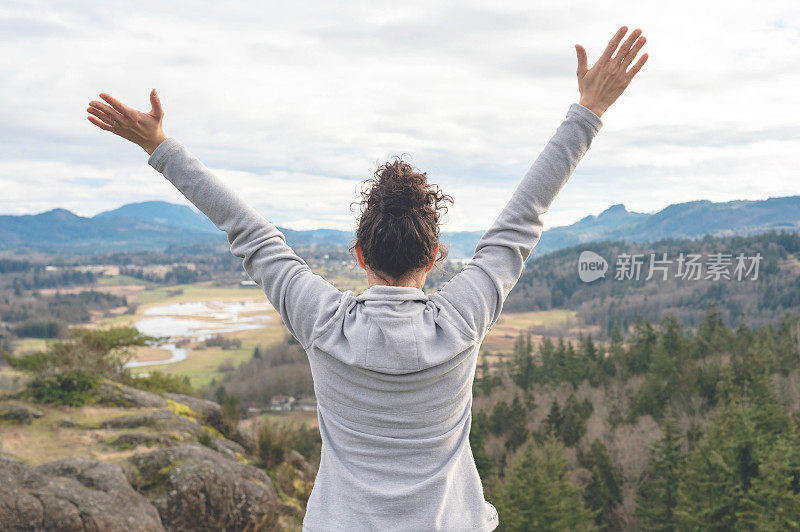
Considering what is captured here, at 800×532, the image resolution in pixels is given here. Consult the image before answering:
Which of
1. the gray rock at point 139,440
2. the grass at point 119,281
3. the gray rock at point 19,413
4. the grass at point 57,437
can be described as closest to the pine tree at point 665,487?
the gray rock at point 139,440

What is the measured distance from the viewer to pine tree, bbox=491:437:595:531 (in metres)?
24.4

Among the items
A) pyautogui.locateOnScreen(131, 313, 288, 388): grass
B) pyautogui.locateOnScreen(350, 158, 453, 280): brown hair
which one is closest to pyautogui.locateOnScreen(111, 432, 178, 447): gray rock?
pyautogui.locateOnScreen(350, 158, 453, 280): brown hair

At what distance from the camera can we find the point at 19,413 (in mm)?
9891

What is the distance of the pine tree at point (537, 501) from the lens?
24.4m

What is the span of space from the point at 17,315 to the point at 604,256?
11754 centimetres

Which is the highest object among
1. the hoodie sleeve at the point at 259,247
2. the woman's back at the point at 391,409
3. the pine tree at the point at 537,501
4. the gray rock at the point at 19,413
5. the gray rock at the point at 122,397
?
the hoodie sleeve at the point at 259,247

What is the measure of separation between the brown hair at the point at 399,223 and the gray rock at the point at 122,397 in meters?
11.5

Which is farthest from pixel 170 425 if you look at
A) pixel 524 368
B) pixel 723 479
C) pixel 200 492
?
pixel 524 368

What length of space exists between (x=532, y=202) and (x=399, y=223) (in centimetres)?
50

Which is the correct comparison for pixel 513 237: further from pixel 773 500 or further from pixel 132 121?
pixel 773 500

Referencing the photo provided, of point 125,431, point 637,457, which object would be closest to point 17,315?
point 637,457

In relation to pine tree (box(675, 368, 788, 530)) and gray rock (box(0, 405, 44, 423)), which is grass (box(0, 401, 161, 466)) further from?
pine tree (box(675, 368, 788, 530))

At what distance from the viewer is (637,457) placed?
39250 mm

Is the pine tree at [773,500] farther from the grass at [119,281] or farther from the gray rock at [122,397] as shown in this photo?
the grass at [119,281]
